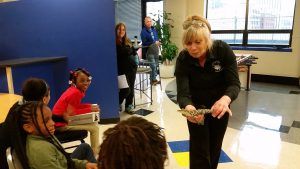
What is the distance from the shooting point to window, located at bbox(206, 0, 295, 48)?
5.76 m

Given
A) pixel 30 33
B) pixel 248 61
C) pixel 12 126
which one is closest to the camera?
pixel 12 126

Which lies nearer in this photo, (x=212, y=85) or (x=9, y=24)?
(x=212, y=85)

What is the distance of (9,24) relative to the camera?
3637 millimetres

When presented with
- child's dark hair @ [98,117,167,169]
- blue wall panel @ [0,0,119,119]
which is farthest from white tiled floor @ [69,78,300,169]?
child's dark hair @ [98,117,167,169]

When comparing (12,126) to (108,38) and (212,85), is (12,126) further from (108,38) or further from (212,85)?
(108,38)

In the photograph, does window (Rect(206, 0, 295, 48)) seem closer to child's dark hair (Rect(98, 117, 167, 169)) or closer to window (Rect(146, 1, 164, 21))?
window (Rect(146, 1, 164, 21))

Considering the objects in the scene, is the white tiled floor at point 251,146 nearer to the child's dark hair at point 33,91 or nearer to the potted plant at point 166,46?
the child's dark hair at point 33,91

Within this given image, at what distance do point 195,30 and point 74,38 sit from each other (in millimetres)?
2273

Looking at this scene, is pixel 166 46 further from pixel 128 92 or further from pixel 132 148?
pixel 132 148

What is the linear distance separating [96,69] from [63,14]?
31.1 inches

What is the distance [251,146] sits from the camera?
2.81 m

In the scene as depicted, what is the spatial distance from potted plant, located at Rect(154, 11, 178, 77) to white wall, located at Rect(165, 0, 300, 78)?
20 cm

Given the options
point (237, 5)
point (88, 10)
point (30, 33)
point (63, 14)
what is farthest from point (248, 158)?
point (237, 5)

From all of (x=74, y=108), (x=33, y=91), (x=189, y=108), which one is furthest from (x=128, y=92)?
(x=189, y=108)
